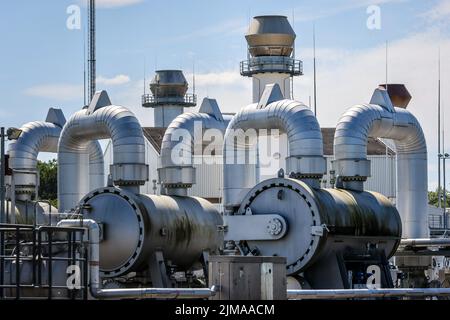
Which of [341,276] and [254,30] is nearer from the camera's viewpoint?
[341,276]

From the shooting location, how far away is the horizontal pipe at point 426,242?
4306 centimetres

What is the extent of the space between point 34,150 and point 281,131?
1033 cm

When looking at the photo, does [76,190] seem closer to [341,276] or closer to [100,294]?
[341,276]

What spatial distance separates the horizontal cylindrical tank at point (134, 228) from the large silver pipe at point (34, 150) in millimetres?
6236

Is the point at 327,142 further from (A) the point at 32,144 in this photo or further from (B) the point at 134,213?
(B) the point at 134,213

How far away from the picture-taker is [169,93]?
96625 mm

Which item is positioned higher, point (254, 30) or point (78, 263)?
point (254, 30)

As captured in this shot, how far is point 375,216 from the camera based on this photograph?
3934cm

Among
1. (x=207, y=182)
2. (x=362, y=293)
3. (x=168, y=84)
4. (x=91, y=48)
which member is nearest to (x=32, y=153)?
(x=362, y=293)

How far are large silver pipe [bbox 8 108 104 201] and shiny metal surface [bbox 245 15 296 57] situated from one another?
28345mm

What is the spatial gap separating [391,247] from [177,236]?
667 cm

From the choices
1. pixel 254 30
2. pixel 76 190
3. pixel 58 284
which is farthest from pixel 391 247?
pixel 254 30

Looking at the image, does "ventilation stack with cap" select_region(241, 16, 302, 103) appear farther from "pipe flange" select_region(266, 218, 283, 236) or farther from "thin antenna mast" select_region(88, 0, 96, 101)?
"pipe flange" select_region(266, 218, 283, 236)

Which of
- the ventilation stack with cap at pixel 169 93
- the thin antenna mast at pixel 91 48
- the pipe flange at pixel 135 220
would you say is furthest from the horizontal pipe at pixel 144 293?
the ventilation stack with cap at pixel 169 93
